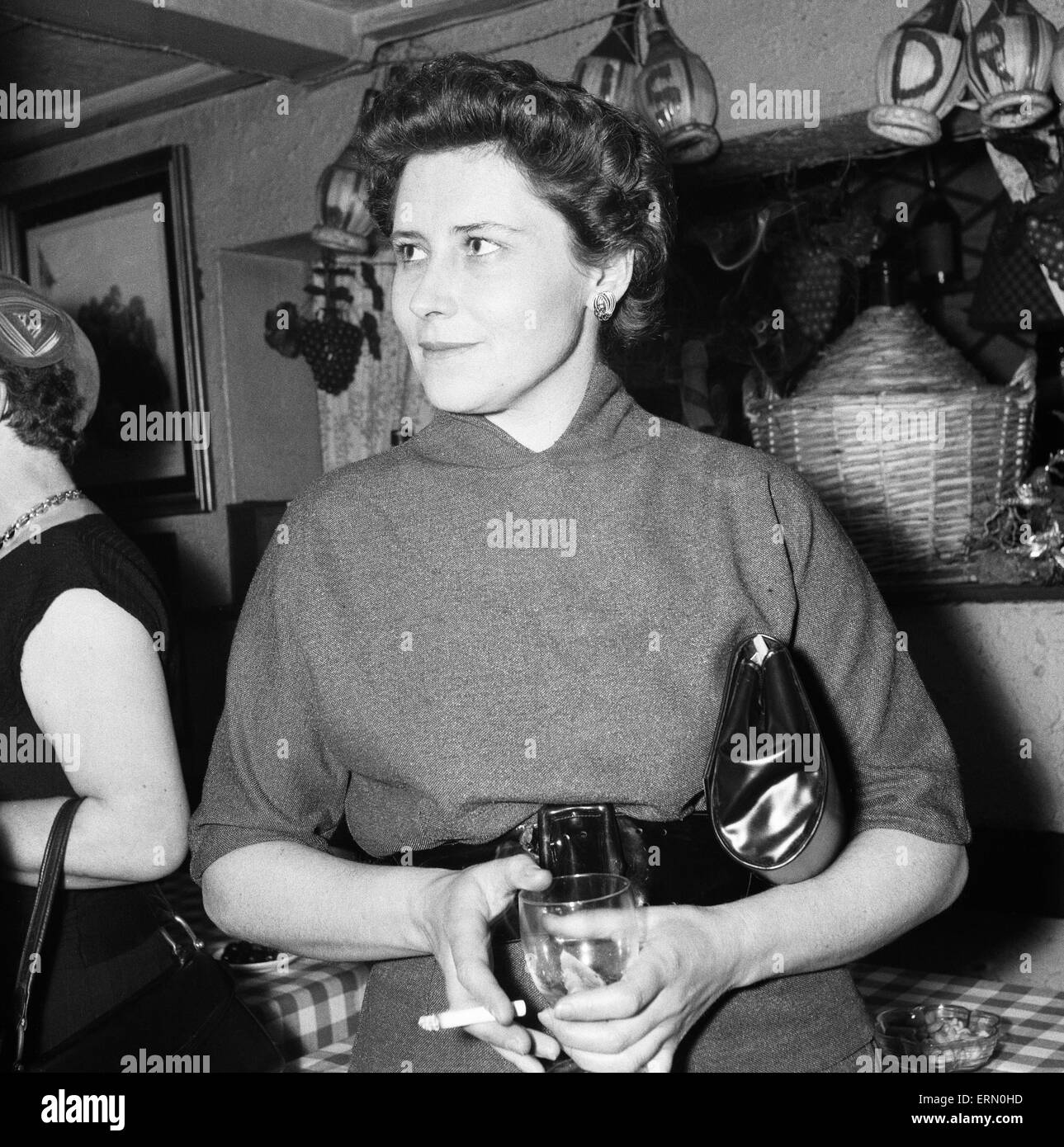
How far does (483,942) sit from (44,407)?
0.89 m

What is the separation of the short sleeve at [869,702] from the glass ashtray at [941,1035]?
0.44 metres

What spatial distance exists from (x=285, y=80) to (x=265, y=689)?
261cm

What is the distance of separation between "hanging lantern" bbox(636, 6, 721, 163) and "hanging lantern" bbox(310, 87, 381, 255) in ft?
2.09

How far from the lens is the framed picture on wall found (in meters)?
3.59

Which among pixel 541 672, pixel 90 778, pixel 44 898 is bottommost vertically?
pixel 44 898

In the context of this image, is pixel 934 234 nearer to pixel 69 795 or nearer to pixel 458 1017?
pixel 69 795

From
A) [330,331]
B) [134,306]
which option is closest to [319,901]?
[330,331]

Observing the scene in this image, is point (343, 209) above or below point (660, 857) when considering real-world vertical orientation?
above

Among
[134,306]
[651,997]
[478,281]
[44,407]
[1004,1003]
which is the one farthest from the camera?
[134,306]

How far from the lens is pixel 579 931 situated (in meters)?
0.88

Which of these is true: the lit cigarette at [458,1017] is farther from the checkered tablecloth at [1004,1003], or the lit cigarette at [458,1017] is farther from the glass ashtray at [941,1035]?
the checkered tablecloth at [1004,1003]

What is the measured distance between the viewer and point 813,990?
1091 mm

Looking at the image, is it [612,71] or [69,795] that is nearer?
[69,795]
